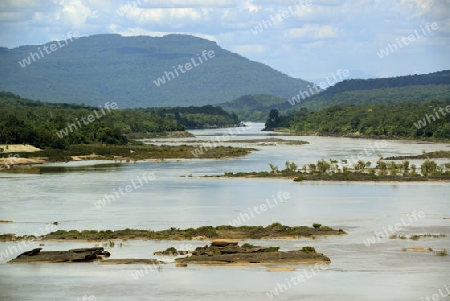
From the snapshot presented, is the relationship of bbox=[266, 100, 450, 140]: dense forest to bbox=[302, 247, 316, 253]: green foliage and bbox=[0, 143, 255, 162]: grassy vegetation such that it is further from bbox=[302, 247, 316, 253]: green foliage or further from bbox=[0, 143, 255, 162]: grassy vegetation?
bbox=[302, 247, 316, 253]: green foliage

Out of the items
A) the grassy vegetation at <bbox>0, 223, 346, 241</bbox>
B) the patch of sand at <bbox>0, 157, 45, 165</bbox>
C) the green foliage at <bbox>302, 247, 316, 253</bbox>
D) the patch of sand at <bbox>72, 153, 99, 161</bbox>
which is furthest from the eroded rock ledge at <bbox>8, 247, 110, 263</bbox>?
the patch of sand at <bbox>72, 153, 99, 161</bbox>

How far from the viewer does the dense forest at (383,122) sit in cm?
13675

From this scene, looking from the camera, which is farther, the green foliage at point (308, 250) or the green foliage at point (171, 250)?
the green foliage at point (171, 250)

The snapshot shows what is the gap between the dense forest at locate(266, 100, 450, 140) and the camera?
13675 cm

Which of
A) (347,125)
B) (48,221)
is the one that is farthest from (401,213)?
(347,125)

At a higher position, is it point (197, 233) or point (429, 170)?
point (197, 233)

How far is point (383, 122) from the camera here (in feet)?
513

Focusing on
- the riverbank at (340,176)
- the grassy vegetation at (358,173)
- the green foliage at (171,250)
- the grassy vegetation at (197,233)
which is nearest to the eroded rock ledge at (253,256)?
the green foliage at (171,250)

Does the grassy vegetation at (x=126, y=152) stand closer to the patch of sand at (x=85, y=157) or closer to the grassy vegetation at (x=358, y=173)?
the patch of sand at (x=85, y=157)

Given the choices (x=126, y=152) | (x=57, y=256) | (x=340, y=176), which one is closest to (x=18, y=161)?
(x=126, y=152)

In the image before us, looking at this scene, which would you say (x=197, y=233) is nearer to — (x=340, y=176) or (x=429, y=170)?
(x=340, y=176)

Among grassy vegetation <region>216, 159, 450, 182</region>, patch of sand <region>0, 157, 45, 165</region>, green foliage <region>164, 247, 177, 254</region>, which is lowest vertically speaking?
grassy vegetation <region>216, 159, 450, 182</region>

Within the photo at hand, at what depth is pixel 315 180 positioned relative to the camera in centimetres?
6494

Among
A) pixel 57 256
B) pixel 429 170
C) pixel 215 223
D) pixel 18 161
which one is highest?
pixel 18 161
